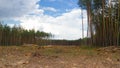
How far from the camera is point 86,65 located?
31.7 feet

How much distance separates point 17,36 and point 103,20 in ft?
77.1

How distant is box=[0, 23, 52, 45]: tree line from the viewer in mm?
43406

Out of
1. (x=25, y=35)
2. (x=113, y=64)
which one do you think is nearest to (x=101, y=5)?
(x=113, y=64)

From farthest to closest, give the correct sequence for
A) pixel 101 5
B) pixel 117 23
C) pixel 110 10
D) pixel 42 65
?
pixel 101 5
pixel 110 10
pixel 117 23
pixel 42 65

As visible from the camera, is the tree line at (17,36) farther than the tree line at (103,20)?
Yes

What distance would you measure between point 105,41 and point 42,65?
18.3 m

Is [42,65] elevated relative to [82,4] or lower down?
lower down

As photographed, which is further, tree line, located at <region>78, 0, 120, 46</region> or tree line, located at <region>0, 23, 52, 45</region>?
tree line, located at <region>0, 23, 52, 45</region>

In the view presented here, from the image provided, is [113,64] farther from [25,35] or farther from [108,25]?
[25,35]

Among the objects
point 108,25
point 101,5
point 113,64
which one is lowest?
point 113,64

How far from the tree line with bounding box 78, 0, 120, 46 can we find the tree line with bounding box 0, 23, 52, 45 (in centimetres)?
1829

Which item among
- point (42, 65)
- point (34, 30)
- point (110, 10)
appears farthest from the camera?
point (34, 30)

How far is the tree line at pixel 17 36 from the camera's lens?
43.4 meters

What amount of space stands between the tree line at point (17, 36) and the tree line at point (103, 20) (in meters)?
18.3
